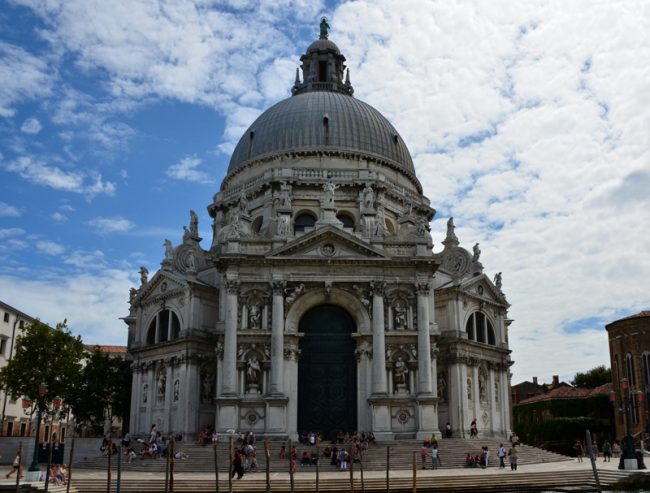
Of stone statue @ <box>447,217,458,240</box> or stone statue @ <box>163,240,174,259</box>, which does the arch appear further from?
stone statue @ <box>447,217,458,240</box>

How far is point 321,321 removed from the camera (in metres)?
38.8

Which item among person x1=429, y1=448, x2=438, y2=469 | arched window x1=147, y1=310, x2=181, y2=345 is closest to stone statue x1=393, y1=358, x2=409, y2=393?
person x1=429, y1=448, x2=438, y2=469

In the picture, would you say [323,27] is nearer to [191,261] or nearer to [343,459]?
[191,261]

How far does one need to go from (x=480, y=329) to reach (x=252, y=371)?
17.7 meters

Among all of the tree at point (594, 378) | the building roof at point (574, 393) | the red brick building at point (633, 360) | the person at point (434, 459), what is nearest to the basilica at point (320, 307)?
the person at point (434, 459)

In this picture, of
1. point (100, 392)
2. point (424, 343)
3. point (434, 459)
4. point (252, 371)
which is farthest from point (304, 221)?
point (434, 459)

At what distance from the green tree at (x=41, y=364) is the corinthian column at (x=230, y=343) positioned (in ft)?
31.0

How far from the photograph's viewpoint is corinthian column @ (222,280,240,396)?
3619cm

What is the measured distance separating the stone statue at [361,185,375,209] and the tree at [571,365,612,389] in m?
51.5

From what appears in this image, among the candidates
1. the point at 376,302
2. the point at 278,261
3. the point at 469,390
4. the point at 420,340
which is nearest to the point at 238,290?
the point at 278,261

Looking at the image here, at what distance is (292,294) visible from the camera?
37562mm

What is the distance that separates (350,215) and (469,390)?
13733 mm

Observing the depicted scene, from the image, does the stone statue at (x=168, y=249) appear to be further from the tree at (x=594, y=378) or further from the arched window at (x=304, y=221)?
the tree at (x=594, y=378)

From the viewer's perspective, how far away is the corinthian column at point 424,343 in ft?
120
